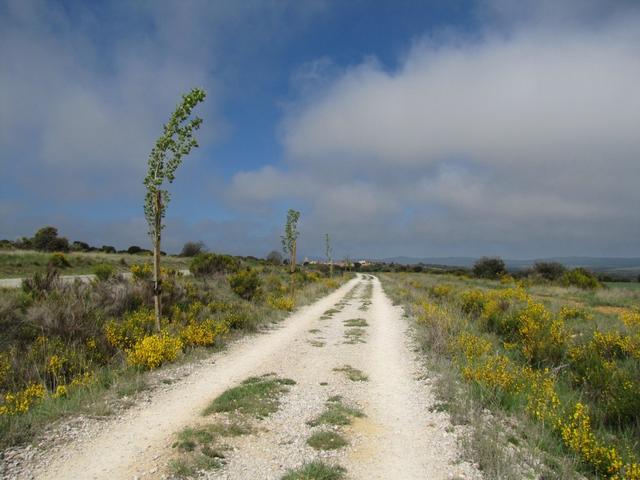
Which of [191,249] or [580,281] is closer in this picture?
[580,281]

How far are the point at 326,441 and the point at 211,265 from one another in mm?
22718

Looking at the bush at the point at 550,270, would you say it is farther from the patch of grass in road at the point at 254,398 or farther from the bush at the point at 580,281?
the patch of grass in road at the point at 254,398

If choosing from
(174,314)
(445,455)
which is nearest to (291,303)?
(174,314)

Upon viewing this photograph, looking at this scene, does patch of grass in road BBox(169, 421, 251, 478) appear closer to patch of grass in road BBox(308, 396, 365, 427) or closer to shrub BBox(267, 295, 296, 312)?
patch of grass in road BBox(308, 396, 365, 427)

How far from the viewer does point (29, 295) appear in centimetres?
1120

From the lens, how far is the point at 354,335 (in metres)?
13.0

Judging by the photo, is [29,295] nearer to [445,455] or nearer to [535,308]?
[445,455]

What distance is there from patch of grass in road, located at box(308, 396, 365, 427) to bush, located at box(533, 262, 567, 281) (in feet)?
180

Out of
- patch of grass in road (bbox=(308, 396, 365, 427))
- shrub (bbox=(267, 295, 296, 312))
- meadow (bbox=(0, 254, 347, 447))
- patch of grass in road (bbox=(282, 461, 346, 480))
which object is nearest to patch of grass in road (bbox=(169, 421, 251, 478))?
patch of grass in road (bbox=(282, 461, 346, 480))

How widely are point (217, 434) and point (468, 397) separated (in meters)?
4.12

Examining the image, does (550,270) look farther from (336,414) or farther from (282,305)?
(336,414)

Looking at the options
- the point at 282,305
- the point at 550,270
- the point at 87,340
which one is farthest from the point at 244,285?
the point at 550,270

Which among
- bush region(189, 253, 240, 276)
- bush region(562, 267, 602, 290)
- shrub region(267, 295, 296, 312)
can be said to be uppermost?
bush region(189, 253, 240, 276)

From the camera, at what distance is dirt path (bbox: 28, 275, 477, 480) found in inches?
178
